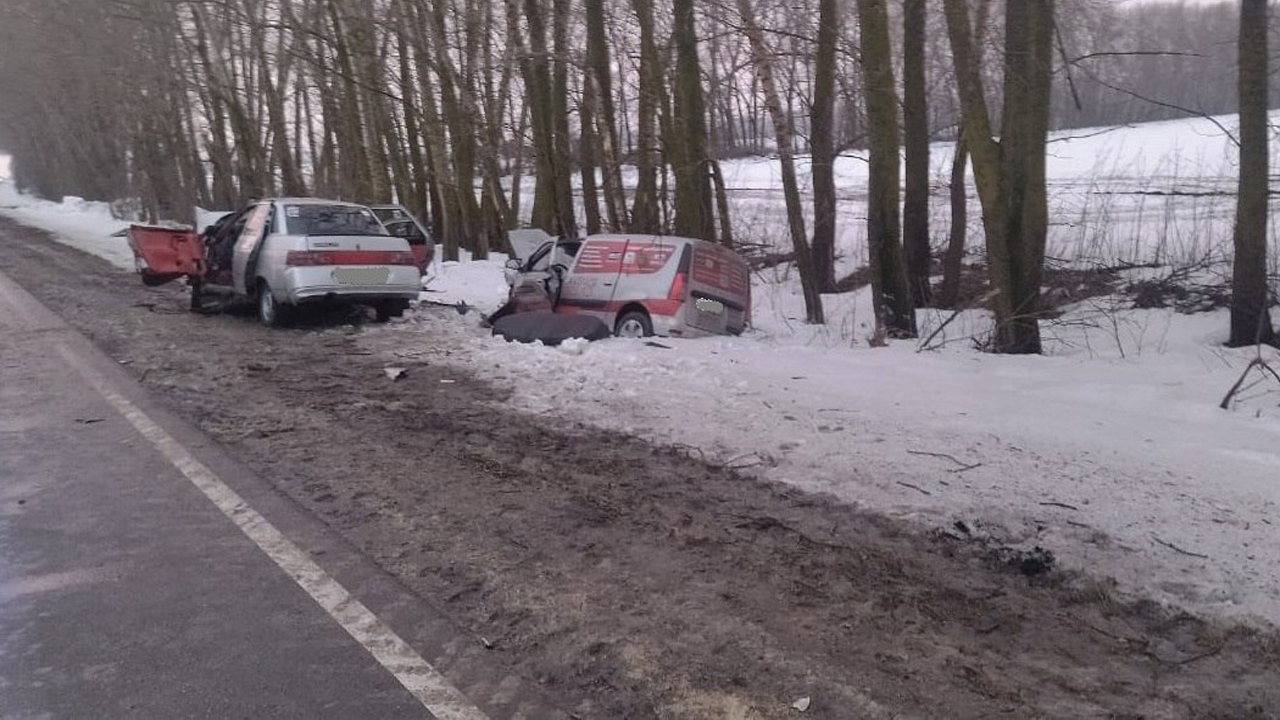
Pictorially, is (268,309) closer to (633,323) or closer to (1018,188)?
(633,323)

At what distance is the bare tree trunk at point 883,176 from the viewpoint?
1254 centimetres

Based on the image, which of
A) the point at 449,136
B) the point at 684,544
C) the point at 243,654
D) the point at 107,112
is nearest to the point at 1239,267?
the point at 684,544

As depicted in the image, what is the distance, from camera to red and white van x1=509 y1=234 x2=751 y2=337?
11742mm

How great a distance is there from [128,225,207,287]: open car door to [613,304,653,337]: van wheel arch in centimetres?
811

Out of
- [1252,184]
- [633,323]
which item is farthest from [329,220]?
[1252,184]

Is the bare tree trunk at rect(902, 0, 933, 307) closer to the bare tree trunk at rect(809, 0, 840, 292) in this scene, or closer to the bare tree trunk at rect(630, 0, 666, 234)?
the bare tree trunk at rect(809, 0, 840, 292)

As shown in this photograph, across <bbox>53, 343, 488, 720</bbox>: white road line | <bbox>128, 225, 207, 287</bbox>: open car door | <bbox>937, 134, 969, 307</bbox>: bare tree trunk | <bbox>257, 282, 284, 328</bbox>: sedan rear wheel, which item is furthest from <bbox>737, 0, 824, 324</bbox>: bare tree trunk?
<bbox>128, 225, 207, 287</bbox>: open car door

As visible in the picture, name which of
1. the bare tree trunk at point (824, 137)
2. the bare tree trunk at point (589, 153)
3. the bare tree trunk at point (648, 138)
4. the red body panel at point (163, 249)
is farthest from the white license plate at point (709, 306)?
the red body panel at point (163, 249)

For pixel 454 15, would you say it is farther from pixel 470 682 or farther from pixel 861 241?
pixel 470 682

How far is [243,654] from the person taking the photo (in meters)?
3.94

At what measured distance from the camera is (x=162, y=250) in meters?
16.7

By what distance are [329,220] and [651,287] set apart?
14.5 feet

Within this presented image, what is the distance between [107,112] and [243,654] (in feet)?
140

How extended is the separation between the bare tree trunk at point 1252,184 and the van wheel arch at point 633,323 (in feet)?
21.8
